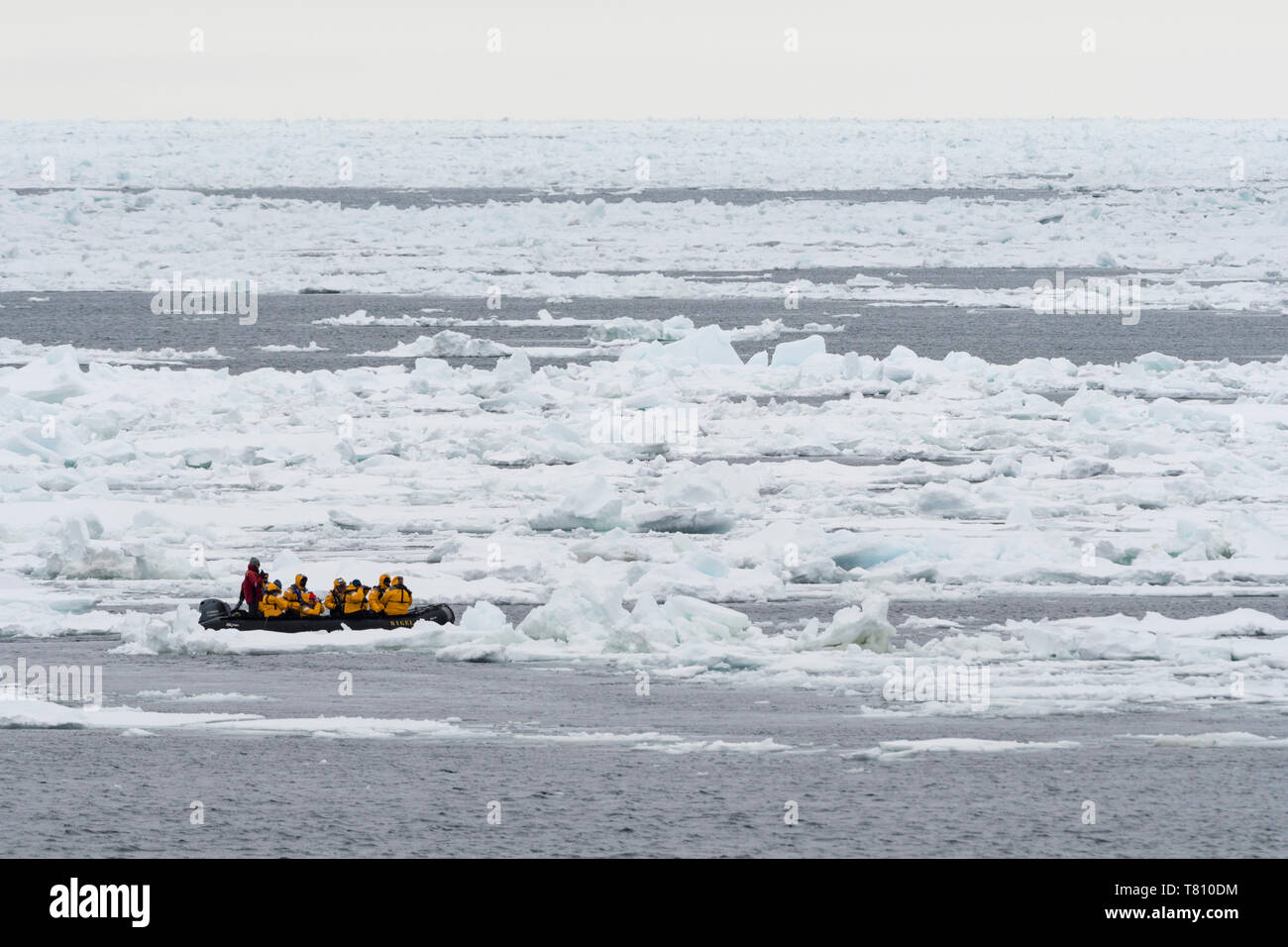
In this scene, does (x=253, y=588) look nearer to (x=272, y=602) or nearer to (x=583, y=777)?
(x=272, y=602)

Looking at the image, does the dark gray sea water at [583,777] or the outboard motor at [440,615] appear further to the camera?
the outboard motor at [440,615]

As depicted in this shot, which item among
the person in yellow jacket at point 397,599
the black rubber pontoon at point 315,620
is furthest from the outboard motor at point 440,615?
the person in yellow jacket at point 397,599

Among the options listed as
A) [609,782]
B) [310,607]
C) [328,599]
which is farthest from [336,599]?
[609,782]

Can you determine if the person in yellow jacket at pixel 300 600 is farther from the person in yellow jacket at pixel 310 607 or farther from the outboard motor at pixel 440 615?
the outboard motor at pixel 440 615

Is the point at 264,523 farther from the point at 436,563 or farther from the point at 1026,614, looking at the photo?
the point at 1026,614

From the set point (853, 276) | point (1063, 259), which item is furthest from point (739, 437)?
point (1063, 259)

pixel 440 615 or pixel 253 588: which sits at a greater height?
pixel 253 588
